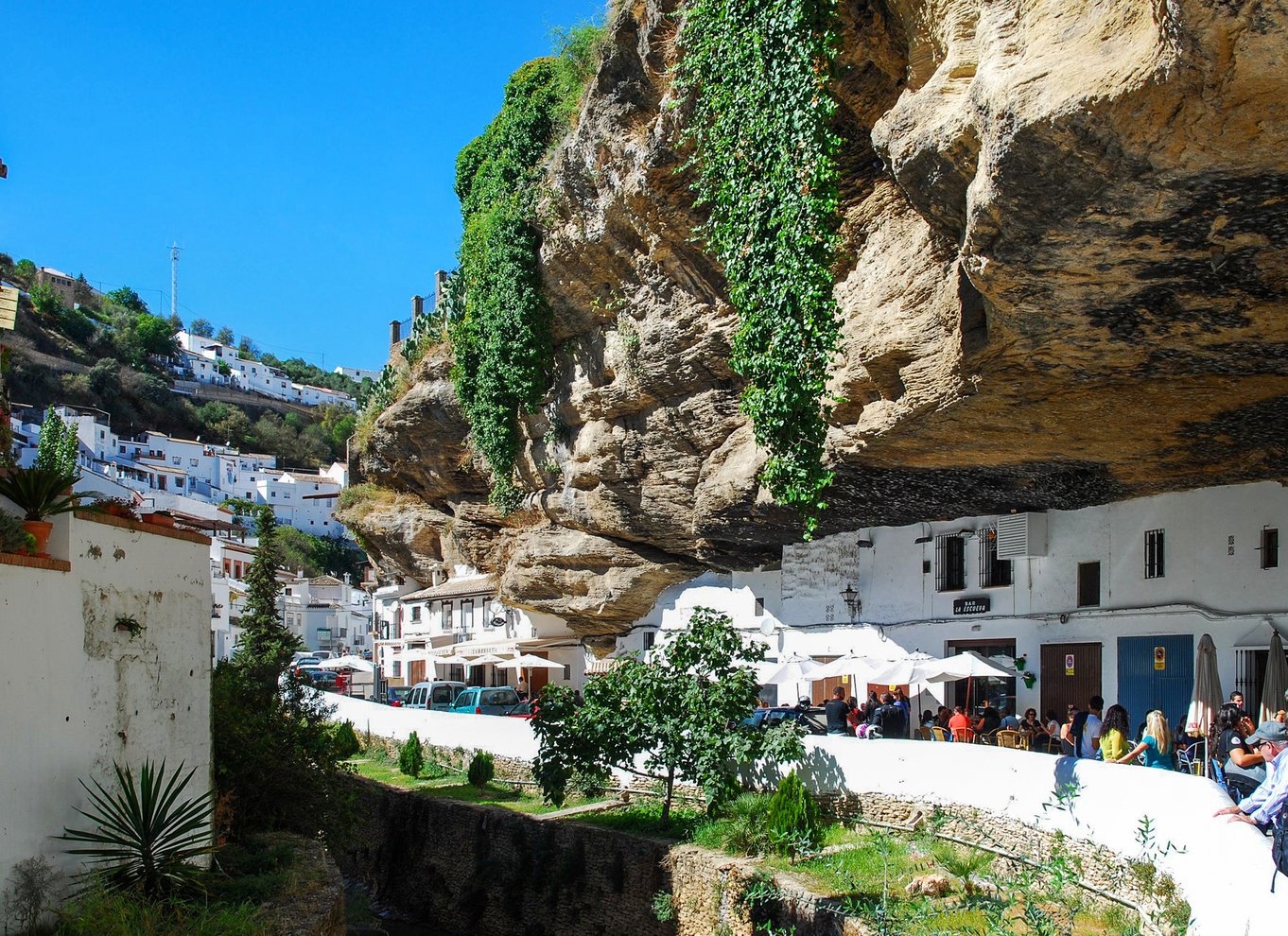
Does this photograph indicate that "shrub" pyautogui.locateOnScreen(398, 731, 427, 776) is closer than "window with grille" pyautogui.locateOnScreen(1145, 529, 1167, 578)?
No

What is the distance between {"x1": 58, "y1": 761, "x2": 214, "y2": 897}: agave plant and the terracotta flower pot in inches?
78.9

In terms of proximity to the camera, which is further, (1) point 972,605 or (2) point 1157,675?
(1) point 972,605

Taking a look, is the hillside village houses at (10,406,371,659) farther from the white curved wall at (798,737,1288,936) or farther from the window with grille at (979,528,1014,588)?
the white curved wall at (798,737,1288,936)

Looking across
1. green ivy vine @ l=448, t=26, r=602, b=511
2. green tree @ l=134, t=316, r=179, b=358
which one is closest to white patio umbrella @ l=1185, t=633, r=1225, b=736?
green ivy vine @ l=448, t=26, r=602, b=511

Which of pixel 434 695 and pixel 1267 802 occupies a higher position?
pixel 1267 802

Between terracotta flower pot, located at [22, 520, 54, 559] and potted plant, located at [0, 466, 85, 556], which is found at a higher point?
potted plant, located at [0, 466, 85, 556]

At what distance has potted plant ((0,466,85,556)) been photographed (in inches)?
379

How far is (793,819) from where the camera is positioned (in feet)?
50.4

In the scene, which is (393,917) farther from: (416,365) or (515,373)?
(416,365)

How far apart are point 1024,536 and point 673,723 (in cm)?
693

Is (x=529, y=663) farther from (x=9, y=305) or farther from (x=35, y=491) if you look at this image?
(x=35, y=491)

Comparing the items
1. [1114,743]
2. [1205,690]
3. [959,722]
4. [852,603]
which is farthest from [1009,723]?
[852,603]

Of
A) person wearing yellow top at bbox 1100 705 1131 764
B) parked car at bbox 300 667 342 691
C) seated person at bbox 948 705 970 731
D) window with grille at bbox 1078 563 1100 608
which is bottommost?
parked car at bbox 300 667 342 691

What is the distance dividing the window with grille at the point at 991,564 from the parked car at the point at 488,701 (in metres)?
13.0
